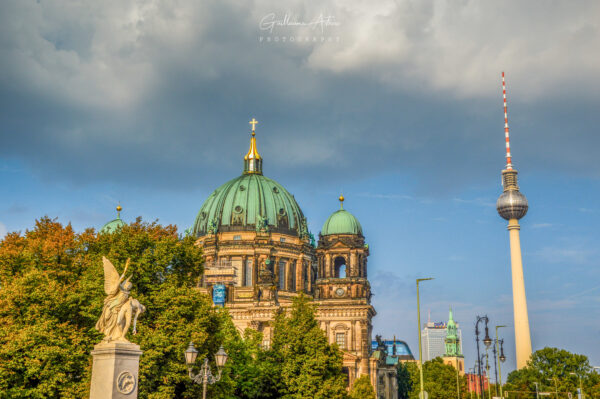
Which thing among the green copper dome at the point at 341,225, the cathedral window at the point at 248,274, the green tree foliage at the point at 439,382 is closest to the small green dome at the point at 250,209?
the cathedral window at the point at 248,274

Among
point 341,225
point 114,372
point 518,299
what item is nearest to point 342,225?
point 341,225

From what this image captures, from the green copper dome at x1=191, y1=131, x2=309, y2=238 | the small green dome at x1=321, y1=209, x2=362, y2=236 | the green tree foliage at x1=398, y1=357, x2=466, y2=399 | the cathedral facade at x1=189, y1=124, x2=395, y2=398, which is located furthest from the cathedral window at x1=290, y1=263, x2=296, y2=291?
the green tree foliage at x1=398, y1=357, x2=466, y2=399

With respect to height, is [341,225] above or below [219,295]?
above

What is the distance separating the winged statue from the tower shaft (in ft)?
432

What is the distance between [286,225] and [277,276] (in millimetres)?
10137

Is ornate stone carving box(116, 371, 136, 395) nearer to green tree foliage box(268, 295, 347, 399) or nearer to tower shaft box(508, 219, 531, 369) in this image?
green tree foliage box(268, 295, 347, 399)

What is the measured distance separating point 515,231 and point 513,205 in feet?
20.0

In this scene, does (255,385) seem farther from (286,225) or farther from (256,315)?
(286,225)

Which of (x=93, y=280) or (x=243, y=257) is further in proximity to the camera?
(x=243, y=257)

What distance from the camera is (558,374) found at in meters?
83.5

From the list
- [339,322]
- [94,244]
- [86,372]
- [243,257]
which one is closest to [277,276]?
[243,257]

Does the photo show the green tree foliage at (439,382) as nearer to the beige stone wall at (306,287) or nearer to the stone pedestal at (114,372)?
the beige stone wall at (306,287)

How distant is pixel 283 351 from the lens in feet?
203

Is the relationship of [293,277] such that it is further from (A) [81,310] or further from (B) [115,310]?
(B) [115,310]
